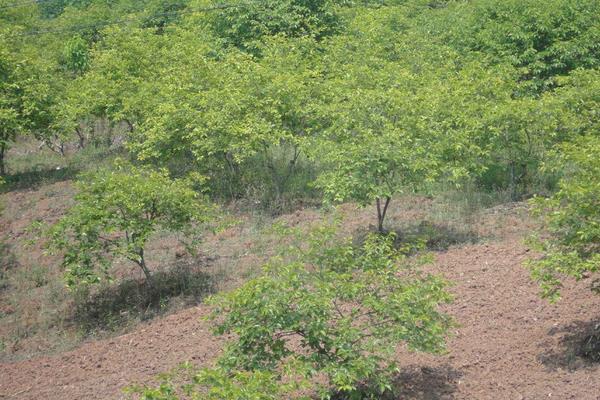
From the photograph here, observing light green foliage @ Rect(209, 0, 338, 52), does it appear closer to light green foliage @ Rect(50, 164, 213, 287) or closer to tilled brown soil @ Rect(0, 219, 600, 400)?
light green foliage @ Rect(50, 164, 213, 287)

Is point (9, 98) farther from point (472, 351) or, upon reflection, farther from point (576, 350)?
point (576, 350)

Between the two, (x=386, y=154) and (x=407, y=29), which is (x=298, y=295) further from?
(x=407, y=29)

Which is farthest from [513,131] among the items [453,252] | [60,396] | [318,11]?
[318,11]

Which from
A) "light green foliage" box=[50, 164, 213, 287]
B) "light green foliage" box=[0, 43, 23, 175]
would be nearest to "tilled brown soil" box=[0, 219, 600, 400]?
"light green foliage" box=[50, 164, 213, 287]

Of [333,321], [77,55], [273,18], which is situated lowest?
[333,321]

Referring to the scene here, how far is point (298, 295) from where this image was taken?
8211mm

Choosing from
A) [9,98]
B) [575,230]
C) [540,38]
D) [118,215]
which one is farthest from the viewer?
[540,38]

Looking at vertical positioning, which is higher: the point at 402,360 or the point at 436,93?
the point at 436,93

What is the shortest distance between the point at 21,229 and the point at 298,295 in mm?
12002

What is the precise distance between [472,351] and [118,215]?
6.06m

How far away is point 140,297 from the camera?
46.6ft

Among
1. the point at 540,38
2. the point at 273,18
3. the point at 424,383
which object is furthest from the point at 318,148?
the point at 273,18

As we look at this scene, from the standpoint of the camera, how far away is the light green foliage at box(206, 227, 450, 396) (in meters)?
8.14

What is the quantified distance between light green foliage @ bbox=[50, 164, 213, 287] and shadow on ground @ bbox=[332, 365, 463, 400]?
506 centimetres
